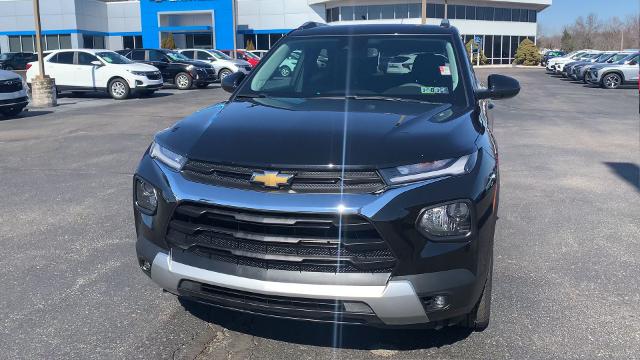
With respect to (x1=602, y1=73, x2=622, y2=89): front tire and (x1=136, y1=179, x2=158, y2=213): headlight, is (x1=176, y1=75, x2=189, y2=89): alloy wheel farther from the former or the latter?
(x1=136, y1=179, x2=158, y2=213): headlight

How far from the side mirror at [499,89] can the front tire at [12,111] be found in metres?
13.3

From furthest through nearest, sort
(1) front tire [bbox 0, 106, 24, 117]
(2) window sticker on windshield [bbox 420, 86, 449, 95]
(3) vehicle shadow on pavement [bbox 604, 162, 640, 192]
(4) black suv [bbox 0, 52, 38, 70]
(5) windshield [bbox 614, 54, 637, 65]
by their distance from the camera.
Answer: (4) black suv [bbox 0, 52, 38, 70]
(5) windshield [bbox 614, 54, 637, 65]
(1) front tire [bbox 0, 106, 24, 117]
(3) vehicle shadow on pavement [bbox 604, 162, 640, 192]
(2) window sticker on windshield [bbox 420, 86, 449, 95]

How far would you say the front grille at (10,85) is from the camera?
14.1 meters

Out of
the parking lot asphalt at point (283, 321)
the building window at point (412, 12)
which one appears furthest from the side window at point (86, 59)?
the building window at point (412, 12)

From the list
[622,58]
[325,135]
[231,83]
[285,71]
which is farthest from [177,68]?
[325,135]

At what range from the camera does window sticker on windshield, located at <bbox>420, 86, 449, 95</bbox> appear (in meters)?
4.11

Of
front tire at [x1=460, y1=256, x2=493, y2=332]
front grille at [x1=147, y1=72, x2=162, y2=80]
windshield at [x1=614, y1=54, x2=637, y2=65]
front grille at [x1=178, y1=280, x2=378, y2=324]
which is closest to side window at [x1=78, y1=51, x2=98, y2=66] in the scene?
front grille at [x1=147, y1=72, x2=162, y2=80]

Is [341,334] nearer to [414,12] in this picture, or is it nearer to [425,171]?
[425,171]

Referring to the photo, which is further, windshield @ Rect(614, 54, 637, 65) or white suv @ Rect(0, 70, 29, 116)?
windshield @ Rect(614, 54, 637, 65)

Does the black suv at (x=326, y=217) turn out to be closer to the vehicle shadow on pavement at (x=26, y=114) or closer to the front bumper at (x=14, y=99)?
the front bumper at (x=14, y=99)

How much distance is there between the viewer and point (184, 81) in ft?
81.8

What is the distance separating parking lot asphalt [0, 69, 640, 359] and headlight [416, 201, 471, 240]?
0.88 m

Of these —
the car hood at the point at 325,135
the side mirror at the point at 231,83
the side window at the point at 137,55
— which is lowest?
the car hood at the point at 325,135

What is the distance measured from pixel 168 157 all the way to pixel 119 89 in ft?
60.1
